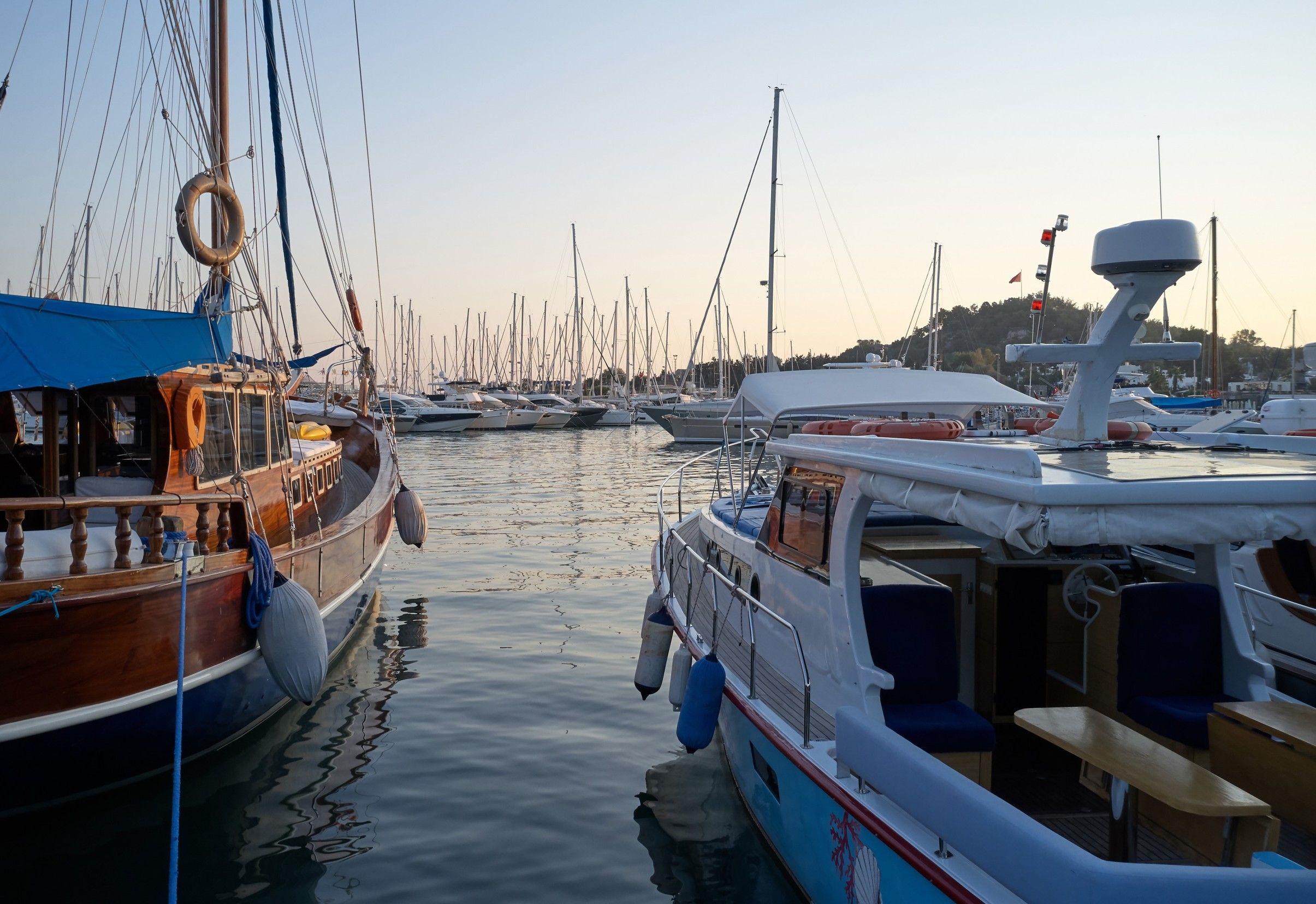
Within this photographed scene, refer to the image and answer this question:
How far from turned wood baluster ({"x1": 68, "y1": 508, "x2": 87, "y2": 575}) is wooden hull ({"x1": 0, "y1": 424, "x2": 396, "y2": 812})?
89 mm

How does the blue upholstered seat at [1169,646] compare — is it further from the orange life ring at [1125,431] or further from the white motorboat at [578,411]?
the white motorboat at [578,411]

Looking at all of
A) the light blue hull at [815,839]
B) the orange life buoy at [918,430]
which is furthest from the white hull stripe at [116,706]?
the orange life buoy at [918,430]

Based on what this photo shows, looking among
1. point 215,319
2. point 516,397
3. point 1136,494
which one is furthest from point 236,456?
point 516,397

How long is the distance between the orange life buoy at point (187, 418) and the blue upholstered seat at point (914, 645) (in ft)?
19.5

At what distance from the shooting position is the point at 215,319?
8289mm

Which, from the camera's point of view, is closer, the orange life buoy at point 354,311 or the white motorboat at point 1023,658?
the white motorboat at point 1023,658

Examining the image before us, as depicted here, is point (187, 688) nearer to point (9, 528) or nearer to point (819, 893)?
point (9, 528)

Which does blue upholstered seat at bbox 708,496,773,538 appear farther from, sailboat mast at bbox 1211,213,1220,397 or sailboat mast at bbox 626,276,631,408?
sailboat mast at bbox 626,276,631,408

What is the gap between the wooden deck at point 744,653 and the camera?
511 centimetres

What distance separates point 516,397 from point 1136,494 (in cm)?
6450

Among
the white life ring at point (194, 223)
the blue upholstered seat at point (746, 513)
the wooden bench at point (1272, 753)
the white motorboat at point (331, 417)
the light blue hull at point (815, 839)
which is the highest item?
the white life ring at point (194, 223)

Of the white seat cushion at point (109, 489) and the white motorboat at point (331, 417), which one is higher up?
the white motorboat at point (331, 417)

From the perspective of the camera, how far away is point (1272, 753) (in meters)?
3.85

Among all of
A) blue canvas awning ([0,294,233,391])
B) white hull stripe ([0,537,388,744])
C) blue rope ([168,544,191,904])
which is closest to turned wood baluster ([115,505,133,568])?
blue rope ([168,544,191,904])
